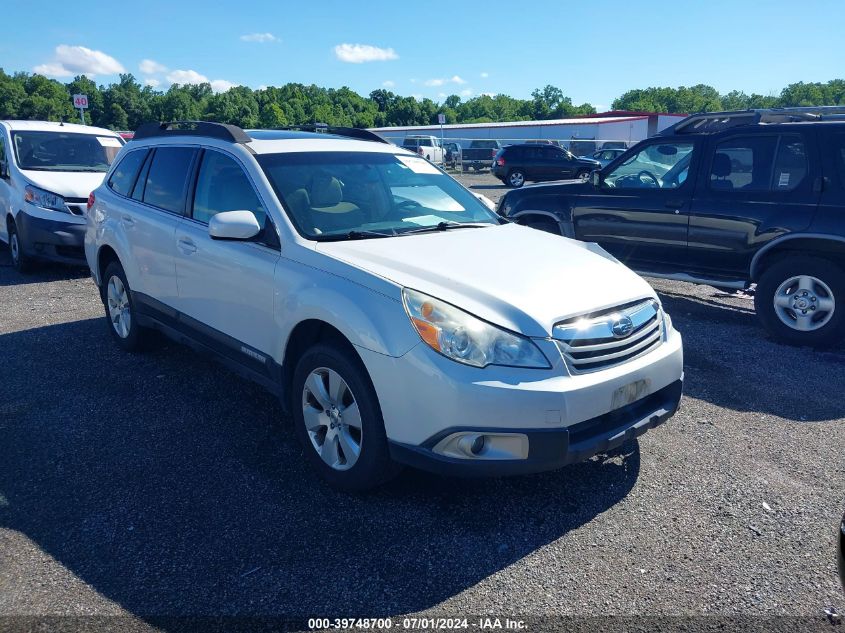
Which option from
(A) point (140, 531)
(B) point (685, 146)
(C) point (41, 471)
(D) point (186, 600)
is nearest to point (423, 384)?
(D) point (186, 600)

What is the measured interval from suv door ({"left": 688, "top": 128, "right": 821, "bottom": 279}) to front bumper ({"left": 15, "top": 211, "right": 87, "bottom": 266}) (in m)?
7.46

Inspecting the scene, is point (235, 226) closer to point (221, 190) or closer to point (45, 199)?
point (221, 190)

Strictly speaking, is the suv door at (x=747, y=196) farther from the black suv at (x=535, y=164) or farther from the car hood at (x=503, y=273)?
the black suv at (x=535, y=164)

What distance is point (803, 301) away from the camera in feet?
20.8

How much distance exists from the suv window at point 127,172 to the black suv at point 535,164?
22379 mm

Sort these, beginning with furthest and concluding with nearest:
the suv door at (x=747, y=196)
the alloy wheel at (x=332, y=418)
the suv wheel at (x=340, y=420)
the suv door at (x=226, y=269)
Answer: the suv door at (x=747, y=196) → the suv door at (x=226, y=269) → the alloy wheel at (x=332, y=418) → the suv wheel at (x=340, y=420)

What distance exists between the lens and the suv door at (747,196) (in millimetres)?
6406

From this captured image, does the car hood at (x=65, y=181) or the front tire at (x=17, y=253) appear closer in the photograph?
A: the car hood at (x=65, y=181)

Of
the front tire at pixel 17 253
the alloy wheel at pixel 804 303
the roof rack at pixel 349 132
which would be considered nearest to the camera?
the roof rack at pixel 349 132

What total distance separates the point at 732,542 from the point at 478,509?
3.99 feet

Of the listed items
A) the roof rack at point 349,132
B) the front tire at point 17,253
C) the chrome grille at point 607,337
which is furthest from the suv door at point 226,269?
the front tire at point 17,253

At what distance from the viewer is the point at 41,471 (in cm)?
398

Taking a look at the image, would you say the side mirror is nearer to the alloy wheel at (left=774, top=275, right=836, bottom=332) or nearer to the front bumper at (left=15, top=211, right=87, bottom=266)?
the alloy wheel at (left=774, top=275, right=836, bottom=332)

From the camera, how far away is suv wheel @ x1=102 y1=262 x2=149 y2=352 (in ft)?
19.1
